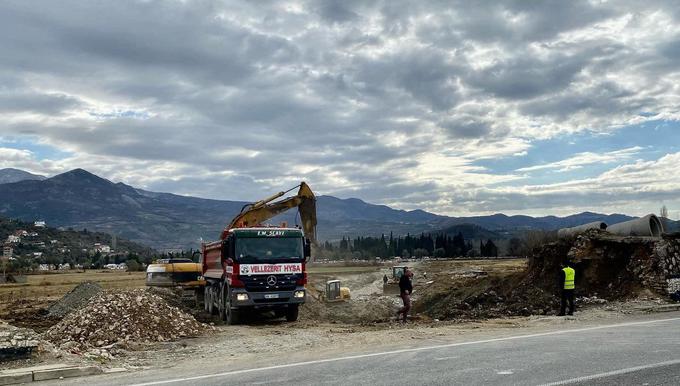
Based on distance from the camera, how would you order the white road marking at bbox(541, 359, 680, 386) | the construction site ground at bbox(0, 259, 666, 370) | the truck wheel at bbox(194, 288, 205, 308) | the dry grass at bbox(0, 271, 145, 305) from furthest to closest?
1. the dry grass at bbox(0, 271, 145, 305)
2. the truck wheel at bbox(194, 288, 205, 308)
3. the construction site ground at bbox(0, 259, 666, 370)
4. the white road marking at bbox(541, 359, 680, 386)

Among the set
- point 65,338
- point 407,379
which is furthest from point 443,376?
point 65,338

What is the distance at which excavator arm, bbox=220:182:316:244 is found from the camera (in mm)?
24453

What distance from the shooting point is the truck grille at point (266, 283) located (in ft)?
62.5

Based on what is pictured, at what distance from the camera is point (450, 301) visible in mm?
Answer: 27562

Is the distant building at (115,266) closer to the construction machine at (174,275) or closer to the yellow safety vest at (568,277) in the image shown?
the construction machine at (174,275)

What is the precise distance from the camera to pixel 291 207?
25203 millimetres

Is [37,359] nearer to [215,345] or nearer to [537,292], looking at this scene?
[215,345]

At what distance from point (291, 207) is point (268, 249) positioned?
5.91 m

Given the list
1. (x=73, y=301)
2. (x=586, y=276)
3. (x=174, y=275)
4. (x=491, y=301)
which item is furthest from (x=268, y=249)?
(x=586, y=276)

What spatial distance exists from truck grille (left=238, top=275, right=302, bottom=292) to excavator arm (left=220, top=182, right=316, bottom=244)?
4.91m

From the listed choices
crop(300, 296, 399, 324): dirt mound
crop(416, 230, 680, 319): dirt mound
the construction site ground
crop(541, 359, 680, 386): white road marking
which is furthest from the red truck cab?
crop(541, 359, 680, 386): white road marking

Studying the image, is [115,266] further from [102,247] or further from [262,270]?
[262,270]

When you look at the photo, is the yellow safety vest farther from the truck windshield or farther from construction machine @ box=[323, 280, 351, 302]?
construction machine @ box=[323, 280, 351, 302]

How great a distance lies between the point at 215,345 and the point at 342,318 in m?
9.46
